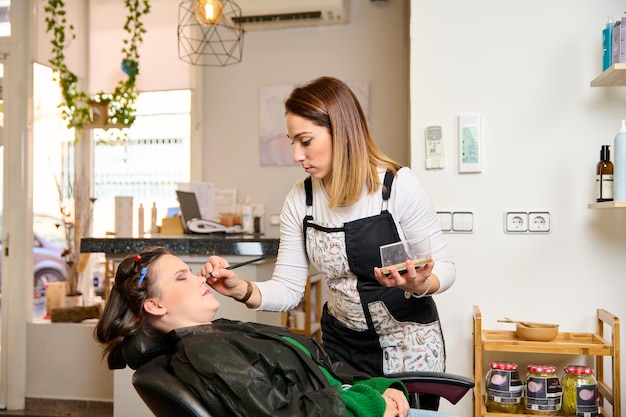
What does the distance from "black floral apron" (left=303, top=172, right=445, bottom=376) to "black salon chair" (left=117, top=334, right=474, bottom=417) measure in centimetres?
19

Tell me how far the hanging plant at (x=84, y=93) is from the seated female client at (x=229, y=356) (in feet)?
8.85

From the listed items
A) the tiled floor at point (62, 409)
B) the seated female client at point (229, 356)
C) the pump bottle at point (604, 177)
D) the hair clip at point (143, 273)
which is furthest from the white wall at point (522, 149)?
the tiled floor at point (62, 409)

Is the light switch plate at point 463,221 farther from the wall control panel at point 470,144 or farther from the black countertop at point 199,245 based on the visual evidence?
the black countertop at point 199,245

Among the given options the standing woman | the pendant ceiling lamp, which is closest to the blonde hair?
the standing woman

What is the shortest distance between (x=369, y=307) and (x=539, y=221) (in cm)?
100

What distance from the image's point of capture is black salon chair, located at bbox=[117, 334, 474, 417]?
1.22 meters

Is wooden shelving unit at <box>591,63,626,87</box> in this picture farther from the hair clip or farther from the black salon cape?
the hair clip

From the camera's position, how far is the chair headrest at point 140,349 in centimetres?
143

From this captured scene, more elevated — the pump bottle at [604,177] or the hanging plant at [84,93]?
the hanging plant at [84,93]

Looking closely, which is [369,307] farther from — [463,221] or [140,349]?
[463,221]

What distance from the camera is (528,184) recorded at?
249 centimetres

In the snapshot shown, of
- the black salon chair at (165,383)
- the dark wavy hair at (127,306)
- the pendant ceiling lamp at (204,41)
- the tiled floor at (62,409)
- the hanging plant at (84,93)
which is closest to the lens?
the black salon chair at (165,383)

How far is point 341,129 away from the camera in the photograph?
5.63ft

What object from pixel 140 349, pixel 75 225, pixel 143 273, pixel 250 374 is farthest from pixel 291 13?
pixel 250 374
